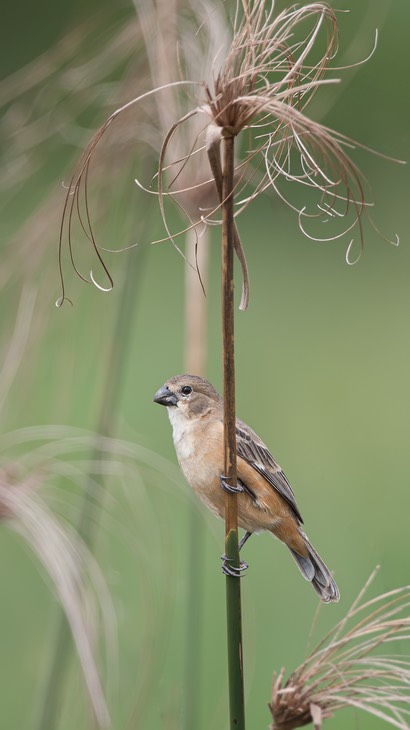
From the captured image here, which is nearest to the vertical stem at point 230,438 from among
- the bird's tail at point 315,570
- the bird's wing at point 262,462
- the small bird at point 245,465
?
the small bird at point 245,465

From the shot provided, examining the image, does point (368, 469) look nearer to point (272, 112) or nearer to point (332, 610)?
point (332, 610)

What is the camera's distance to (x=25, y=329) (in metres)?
2.41

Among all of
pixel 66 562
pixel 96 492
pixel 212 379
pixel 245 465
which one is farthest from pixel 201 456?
pixel 212 379

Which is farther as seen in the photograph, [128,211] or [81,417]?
[81,417]

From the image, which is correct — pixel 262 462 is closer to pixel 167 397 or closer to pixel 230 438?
pixel 167 397

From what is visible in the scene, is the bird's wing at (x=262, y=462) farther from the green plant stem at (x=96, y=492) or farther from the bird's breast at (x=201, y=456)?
the green plant stem at (x=96, y=492)

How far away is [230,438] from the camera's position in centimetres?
153

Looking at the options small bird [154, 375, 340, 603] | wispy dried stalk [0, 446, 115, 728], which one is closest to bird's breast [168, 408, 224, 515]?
small bird [154, 375, 340, 603]

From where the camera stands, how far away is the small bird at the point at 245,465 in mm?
2228

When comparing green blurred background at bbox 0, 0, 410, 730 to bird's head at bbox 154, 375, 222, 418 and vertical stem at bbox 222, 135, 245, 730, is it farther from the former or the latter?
vertical stem at bbox 222, 135, 245, 730

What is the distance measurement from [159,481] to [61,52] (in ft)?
3.66

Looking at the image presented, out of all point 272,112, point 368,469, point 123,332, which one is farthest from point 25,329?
point 368,469

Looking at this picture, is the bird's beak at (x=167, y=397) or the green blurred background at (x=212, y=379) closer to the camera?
the bird's beak at (x=167, y=397)

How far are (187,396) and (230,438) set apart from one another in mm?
799
